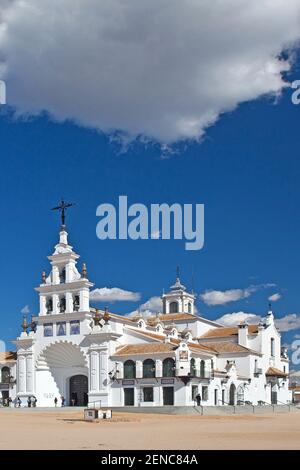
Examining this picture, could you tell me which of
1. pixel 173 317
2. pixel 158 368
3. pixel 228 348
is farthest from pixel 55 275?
pixel 173 317

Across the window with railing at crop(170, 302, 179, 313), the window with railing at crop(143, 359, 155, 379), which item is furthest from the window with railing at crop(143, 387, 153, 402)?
the window with railing at crop(170, 302, 179, 313)

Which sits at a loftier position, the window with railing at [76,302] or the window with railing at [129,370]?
the window with railing at [76,302]

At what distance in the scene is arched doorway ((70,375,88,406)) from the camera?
226 feet

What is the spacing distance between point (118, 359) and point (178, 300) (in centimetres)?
2909

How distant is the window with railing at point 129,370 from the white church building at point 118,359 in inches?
2.1

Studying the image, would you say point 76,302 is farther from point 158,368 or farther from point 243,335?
point 243,335

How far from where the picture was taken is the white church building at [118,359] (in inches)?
2467

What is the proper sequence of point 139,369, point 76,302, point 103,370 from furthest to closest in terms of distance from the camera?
point 76,302 < point 103,370 < point 139,369

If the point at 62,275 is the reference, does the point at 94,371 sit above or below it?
below

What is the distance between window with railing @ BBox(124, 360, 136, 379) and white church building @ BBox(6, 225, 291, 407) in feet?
0.18

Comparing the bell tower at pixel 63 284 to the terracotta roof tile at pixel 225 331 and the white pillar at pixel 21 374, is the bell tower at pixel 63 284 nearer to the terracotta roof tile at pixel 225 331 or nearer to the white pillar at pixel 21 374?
the white pillar at pixel 21 374

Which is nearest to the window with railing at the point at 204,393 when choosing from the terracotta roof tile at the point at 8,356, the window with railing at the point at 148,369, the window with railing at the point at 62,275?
the window with railing at the point at 148,369

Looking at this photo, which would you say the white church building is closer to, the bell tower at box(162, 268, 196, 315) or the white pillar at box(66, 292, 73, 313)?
the white pillar at box(66, 292, 73, 313)

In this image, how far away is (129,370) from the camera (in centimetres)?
6419
